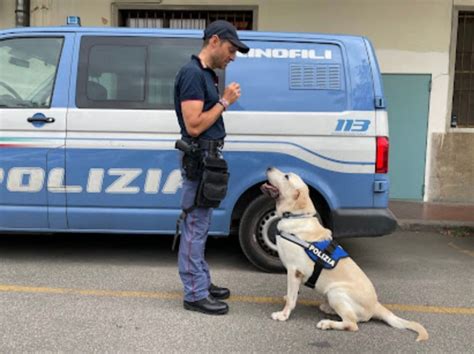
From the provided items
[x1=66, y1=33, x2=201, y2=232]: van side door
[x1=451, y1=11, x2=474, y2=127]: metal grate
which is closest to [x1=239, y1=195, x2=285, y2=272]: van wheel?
[x1=66, y1=33, x2=201, y2=232]: van side door

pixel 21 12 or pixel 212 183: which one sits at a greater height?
pixel 21 12

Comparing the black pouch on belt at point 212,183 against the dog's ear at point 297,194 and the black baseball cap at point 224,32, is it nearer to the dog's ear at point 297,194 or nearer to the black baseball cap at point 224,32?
the dog's ear at point 297,194

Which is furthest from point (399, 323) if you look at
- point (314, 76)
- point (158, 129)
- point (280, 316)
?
point (158, 129)

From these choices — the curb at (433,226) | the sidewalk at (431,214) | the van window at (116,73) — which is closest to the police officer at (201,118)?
the van window at (116,73)

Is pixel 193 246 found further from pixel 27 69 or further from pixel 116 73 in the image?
pixel 27 69

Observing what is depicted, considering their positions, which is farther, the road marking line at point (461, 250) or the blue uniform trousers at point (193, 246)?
the road marking line at point (461, 250)

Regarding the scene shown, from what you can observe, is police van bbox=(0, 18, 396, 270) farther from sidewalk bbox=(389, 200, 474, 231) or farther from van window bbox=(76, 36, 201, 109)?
sidewalk bbox=(389, 200, 474, 231)

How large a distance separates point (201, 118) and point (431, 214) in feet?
17.2

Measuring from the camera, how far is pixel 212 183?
11.8 feet

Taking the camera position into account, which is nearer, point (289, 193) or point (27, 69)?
point (289, 193)

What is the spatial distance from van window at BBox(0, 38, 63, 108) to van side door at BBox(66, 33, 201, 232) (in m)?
0.27

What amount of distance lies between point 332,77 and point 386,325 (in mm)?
2152

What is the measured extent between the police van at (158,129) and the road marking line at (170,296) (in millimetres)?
638

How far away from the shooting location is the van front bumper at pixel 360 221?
465 centimetres
